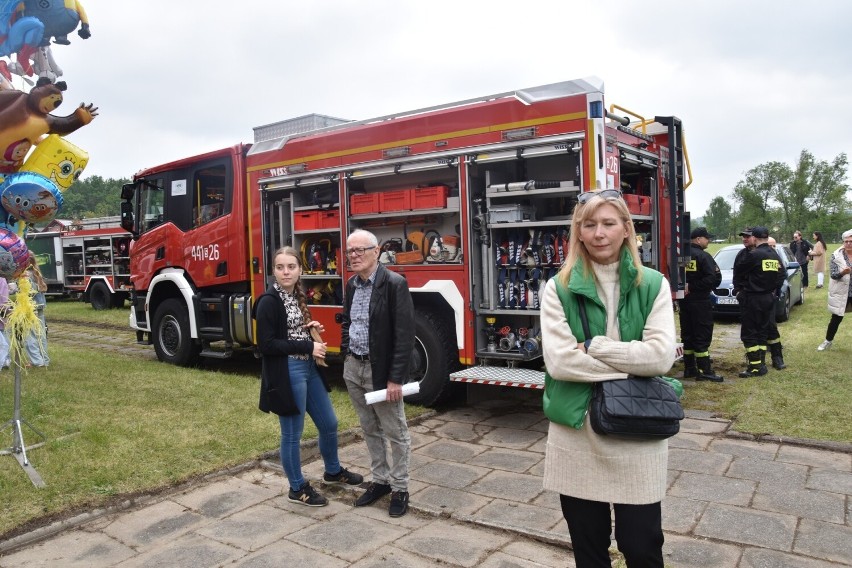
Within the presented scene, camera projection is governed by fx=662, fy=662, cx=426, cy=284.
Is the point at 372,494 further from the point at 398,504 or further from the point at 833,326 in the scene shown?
the point at 833,326

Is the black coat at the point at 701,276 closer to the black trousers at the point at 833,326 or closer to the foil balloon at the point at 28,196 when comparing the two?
the black trousers at the point at 833,326

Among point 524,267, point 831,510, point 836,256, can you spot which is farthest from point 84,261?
point 831,510

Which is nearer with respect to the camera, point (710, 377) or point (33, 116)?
point (33, 116)

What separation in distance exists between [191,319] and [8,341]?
158 inches

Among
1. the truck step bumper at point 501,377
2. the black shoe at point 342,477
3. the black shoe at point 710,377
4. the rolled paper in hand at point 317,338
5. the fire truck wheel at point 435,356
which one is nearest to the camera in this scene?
the rolled paper in hand at point 317,338

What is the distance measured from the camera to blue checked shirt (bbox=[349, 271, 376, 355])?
14.3 feet

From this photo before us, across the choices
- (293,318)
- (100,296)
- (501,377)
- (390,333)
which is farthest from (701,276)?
(100,296)

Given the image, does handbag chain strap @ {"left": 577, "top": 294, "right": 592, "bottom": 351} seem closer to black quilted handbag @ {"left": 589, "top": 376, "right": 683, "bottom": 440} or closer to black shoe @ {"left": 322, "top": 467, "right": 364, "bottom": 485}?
black quilted handbag @ {"left": 589, "top": 376, "right": 683, "bottom": 440}

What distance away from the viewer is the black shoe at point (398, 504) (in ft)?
13.9

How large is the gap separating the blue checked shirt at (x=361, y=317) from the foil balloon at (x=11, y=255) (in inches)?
106

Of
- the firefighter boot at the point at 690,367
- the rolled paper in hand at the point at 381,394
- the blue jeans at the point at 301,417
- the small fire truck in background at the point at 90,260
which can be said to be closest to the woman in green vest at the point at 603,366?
the rolled paper in hand at the point at 381,394

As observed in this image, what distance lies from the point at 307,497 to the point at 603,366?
271 centimetres

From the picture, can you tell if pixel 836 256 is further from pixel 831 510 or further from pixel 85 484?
pixel 85 484

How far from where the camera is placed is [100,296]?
20953 mm
